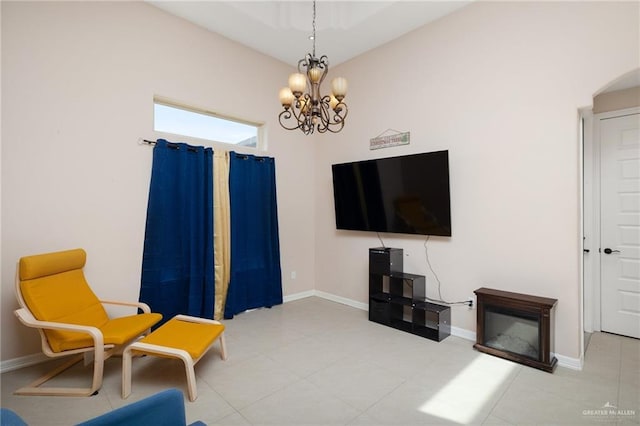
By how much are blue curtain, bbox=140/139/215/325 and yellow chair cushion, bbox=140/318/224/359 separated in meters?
0.71

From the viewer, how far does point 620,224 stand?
340cm

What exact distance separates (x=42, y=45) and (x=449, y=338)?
4879 mm

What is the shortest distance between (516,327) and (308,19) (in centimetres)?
404

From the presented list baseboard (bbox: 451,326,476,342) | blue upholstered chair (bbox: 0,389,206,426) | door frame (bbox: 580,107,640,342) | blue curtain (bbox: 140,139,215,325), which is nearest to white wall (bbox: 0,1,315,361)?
blue curtain (bbox: 140,139,215,325)

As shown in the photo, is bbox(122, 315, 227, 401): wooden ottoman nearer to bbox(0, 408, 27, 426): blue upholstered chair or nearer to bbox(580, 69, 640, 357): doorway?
bbox(0, 408, 27, 426): blue upholstered chair

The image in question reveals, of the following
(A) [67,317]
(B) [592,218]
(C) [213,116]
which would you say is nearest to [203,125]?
(C) [213,116]

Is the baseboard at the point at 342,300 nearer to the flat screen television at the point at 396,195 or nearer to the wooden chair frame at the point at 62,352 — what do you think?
the flat screen television at the point at 396,195

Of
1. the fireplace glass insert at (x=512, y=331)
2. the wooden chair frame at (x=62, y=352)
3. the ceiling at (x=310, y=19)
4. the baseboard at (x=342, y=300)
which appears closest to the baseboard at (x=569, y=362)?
the fireplace glass insert at (x=512, y=331)

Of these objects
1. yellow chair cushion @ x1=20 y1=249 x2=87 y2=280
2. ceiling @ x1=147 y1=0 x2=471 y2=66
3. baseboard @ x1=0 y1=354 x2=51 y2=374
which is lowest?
baseboard @ x1=0 y1=354 x2=51 y2=374

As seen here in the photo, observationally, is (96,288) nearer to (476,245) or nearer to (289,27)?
(289,27)

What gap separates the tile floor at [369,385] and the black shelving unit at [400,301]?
191 millimetres

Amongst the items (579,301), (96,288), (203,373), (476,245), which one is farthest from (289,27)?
(579,301)

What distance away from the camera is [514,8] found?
3012mm

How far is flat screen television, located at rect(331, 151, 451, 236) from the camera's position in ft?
11.4
